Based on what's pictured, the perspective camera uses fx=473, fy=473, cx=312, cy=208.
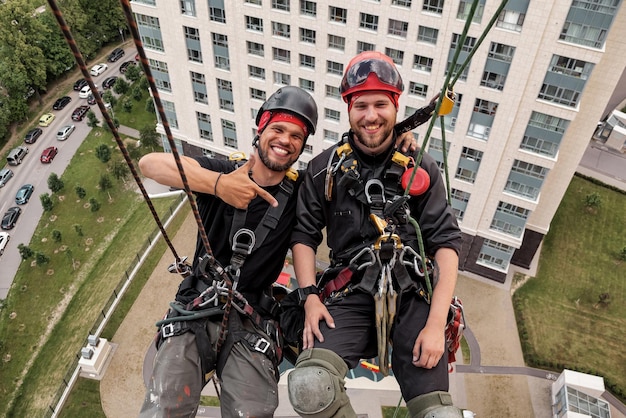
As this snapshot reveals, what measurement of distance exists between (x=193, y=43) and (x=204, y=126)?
483cm

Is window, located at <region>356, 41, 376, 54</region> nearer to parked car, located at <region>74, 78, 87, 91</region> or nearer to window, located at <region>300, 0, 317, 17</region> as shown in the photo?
window, located at <region>300, 0, 317, 17</region>

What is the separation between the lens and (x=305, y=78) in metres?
21.5

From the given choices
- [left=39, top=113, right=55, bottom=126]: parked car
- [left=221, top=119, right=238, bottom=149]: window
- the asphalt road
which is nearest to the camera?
[left=221, top=119, right=238, bottom=149]: window

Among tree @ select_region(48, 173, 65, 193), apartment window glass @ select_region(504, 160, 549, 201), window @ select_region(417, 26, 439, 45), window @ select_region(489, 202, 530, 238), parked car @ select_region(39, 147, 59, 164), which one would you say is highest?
window @ select_region(417, 26, 439, 45)

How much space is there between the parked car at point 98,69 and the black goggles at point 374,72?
43.8 meters

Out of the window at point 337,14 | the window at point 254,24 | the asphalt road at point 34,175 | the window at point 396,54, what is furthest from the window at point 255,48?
the asphalt road at point 34,175

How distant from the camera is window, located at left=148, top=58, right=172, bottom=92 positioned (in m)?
24.0

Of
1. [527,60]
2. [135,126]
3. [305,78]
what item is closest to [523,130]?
[527,60]

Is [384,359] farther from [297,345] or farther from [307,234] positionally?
[307,234]

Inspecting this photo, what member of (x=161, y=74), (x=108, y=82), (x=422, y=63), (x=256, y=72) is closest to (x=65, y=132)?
(x=108, y=82)

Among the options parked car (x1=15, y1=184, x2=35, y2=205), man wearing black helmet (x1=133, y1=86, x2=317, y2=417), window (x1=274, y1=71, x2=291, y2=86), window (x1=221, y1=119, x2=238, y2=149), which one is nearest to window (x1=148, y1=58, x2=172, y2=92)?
window (x1=221, y1=119, x2=238, y2=149)

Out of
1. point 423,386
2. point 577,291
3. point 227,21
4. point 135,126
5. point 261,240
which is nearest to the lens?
point 423,386

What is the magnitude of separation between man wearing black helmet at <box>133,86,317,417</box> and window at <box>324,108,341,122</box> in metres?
16.5

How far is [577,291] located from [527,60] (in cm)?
1269
